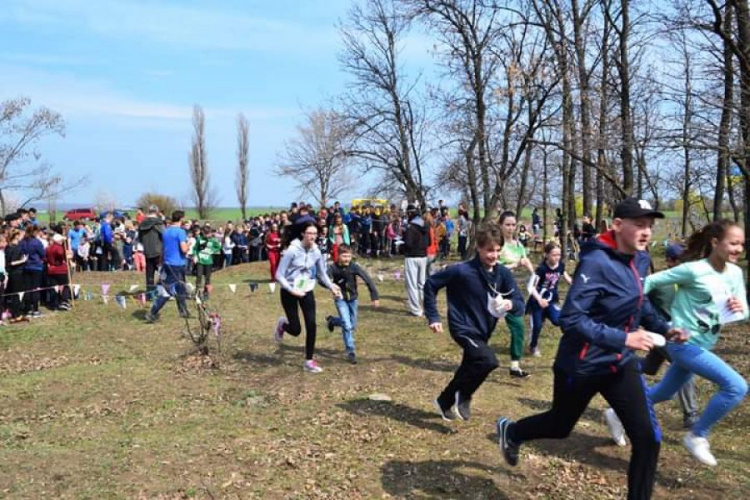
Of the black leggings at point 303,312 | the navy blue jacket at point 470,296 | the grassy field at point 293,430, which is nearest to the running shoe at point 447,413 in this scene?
the grassy field at point 293,430

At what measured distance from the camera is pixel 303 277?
7.50m

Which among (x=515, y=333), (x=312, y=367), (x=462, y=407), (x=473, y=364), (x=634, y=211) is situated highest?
(x=634, y=211)

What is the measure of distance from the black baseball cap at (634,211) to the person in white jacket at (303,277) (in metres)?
4.35

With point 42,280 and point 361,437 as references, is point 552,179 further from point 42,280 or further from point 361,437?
point 361,437

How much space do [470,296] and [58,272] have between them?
10761 mm

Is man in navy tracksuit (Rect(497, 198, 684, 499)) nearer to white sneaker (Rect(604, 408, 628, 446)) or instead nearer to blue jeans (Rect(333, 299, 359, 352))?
white sneaker (Rect(604, 408, 628, 446))

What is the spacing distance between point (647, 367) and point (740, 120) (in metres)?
6.17

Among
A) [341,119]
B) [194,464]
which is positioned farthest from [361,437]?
[341,119]

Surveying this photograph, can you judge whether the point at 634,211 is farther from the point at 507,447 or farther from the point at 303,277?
the point at 303,277

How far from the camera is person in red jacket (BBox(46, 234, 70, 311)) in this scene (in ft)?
43.6

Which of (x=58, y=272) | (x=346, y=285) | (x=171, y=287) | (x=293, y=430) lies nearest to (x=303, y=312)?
(x=346, y=285)

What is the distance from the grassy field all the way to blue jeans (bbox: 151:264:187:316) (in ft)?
5.15

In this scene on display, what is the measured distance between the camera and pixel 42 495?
4.59 meters

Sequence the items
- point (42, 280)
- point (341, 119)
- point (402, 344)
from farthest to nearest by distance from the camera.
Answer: point (341, 119), point (42, 280), point (402, 344)
